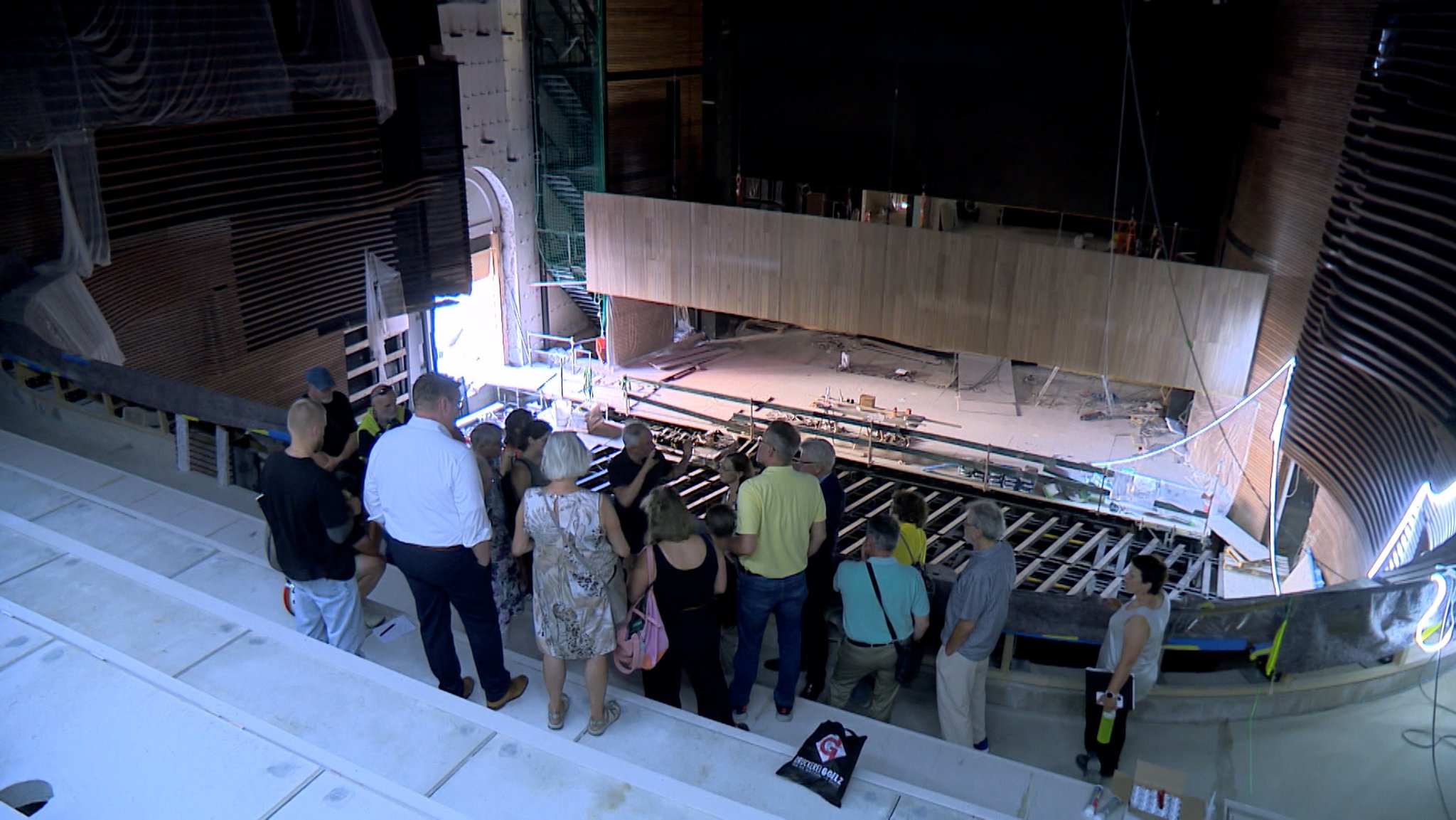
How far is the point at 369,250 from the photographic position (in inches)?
407

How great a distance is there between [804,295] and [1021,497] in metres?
3.43

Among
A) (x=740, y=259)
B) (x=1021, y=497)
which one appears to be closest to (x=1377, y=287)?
(x=1021, y=497)

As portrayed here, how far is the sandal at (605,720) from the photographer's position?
3.37 metres

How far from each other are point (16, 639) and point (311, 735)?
1173mm

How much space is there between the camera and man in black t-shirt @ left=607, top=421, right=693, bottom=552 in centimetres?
421

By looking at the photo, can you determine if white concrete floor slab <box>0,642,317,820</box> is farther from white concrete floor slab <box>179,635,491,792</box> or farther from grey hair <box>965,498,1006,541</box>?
grey hair <box>965,498,1006,541</box>

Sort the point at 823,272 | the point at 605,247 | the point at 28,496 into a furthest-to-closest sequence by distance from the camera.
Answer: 1. the point at 605,247
2. the point at 823,272
3. the point at 28,496

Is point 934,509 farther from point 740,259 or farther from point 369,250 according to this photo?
point 369,250

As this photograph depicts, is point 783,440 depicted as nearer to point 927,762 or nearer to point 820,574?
point 820,574

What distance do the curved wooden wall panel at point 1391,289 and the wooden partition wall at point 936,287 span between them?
2547 millimetres

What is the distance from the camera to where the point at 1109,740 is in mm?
3840

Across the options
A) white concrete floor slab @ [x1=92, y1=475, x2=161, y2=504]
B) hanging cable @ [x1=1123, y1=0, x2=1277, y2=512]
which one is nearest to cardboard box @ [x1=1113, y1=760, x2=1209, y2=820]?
white concrete floor slab @ [x1=92, y1=475, x2=161, y2=504]

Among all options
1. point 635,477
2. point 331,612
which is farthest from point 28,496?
point 635,477

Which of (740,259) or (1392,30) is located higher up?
(1392,30)
